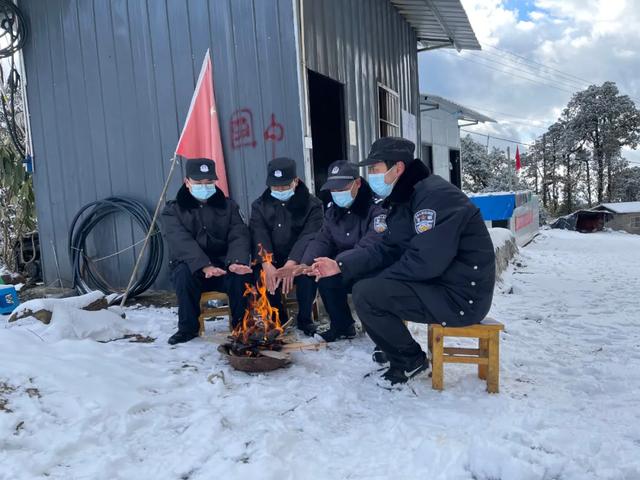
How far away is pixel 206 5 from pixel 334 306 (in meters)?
3.15

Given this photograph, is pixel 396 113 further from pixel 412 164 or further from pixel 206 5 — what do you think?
pixel 412 164

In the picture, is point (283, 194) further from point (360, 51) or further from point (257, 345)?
point (360, 51)

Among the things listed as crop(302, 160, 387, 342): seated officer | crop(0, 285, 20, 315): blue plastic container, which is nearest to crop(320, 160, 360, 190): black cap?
crop(302, 160, 387, 342): seated officer

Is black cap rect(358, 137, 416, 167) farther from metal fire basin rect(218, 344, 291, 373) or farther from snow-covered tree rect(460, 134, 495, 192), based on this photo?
snow-covered tree rect(460, 134, 495, 192)

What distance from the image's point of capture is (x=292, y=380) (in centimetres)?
295

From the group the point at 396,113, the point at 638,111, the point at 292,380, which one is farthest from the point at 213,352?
the point at 638,111

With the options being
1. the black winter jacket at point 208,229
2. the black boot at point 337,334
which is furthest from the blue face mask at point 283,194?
the black boot at point 337,334

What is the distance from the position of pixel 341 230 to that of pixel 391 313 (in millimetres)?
1045

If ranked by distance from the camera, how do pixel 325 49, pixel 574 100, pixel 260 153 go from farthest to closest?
pixel 574 100 → pixel 325 49 → pixel 260 153

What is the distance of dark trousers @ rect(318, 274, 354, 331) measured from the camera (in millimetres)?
3580

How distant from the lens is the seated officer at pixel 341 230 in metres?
3.61

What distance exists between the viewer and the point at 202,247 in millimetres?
4055

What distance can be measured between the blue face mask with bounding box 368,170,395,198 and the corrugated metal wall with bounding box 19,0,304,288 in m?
1.79

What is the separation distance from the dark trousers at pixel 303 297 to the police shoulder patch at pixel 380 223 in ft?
2.27
